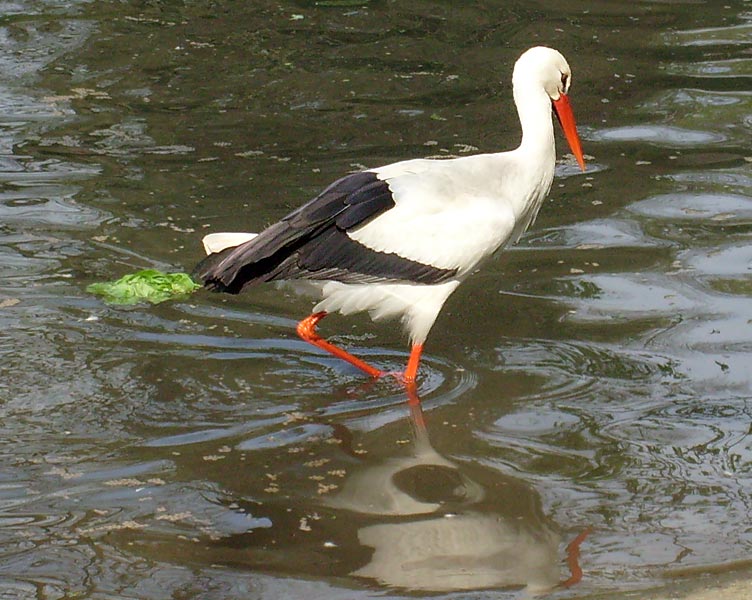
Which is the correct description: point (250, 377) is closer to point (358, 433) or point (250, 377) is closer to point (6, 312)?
point (358, 433)

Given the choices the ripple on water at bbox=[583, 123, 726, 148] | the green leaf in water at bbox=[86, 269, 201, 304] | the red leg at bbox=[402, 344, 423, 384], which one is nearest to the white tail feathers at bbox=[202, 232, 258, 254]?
the green leaf in water at bbox=[86, 269, 201, 304]

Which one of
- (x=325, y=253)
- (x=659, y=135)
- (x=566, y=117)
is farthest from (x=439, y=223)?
(x=659, y=135)

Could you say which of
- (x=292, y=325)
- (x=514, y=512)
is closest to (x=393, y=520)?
(x=514, y=512)

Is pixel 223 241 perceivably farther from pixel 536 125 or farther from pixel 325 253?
pixel 536 125

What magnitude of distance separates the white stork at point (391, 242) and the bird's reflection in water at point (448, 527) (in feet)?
2.82

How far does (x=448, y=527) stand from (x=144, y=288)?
104 inches

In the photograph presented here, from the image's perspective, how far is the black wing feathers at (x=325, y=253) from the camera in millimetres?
5980

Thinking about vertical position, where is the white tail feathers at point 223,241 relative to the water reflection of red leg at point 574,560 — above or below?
above

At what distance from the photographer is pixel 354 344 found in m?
6.64

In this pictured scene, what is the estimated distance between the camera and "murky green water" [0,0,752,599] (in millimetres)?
4676

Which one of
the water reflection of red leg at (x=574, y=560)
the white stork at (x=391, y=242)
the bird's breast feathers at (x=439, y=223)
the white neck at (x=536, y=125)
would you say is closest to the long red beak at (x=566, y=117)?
the white neck at (x=536, y=125)

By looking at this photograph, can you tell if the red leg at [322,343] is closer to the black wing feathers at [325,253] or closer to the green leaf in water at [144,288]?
the black wing feathers at [325,253]

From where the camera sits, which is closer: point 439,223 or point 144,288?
point 439,223

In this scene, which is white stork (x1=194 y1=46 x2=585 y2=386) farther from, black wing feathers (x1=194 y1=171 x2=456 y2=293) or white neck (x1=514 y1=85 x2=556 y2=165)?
white neck (x1=514 y1=85 x2=556 y2=165)
